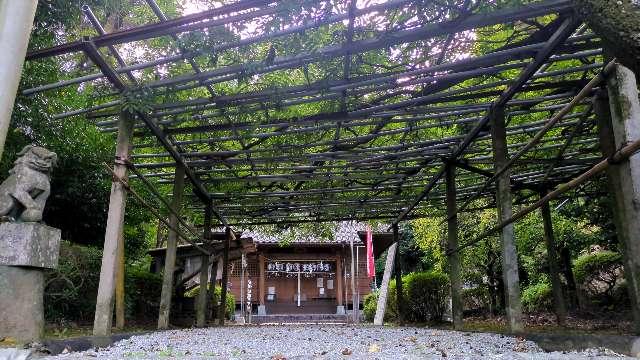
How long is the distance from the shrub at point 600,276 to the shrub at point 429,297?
2.66 m

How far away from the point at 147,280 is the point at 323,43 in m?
6.73

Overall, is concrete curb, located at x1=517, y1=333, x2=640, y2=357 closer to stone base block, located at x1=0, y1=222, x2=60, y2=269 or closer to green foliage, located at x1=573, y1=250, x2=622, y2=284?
stone base block, located at x1=0, y1=222, x2=60, y2=269

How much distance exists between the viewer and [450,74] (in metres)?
4.67

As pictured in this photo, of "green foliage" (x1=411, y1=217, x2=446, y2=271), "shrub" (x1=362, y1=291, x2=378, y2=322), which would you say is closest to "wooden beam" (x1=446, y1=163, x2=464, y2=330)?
"green foliage" (x1=411, y1=217, x2=446, y2=271)

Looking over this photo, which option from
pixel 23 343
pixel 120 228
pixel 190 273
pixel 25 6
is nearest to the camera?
pixel 25 6

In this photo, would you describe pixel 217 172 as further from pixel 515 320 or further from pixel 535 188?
pixel 535 188

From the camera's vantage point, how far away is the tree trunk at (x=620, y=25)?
1466 mm

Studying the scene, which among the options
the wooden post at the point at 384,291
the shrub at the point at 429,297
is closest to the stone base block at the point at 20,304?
the wooden post at the point at 384,291

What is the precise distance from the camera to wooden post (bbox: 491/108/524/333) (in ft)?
15.0

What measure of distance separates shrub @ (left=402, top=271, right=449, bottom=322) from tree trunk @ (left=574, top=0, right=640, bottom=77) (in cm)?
912

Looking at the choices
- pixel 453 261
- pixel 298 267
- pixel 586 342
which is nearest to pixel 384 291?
pixel 453 261

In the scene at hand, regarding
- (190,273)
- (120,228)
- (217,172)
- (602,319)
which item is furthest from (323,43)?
(190,273)

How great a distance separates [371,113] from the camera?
527 cm

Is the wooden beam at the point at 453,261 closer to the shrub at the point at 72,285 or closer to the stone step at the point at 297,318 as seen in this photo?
the shrub at the point at 72,285
